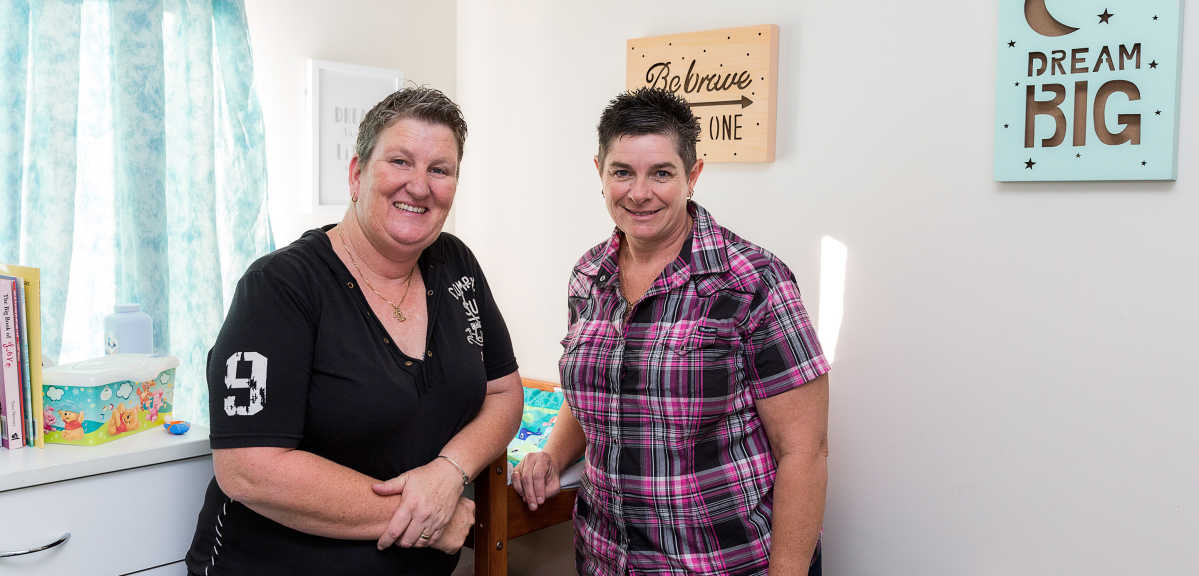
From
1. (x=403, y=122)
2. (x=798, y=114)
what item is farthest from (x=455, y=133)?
(x=798, y=114)

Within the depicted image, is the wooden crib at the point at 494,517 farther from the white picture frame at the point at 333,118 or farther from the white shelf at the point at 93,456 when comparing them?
the white picture frame at the point at 333,118

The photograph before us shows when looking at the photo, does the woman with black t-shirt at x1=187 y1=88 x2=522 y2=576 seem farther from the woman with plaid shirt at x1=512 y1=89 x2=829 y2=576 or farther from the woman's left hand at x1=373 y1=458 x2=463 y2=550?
the woman with plaid shirt at x1=512 y1=89 x2=829 y2=576

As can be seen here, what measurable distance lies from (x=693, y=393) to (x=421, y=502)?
1.51 ft

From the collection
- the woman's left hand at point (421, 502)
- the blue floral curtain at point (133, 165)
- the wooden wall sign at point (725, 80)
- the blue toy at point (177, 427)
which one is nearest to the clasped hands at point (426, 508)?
the woman's left hand at point (421, 502)

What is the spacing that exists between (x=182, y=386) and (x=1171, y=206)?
7.71 feet

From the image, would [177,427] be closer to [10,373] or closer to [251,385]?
[10,373]

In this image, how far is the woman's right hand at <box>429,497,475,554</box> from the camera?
4.64ft

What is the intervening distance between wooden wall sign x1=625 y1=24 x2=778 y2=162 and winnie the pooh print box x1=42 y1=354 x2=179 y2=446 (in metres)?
1.32

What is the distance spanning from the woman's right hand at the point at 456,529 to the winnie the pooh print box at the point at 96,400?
0.55 meters

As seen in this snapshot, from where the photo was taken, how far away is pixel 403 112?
1379mm

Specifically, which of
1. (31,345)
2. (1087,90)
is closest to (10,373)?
(31,345)

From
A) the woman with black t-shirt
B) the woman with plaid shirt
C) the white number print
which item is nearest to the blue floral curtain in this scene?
the woman with black t-shirt

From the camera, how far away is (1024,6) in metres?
1.90

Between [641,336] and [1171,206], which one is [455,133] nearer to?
[641,336]
